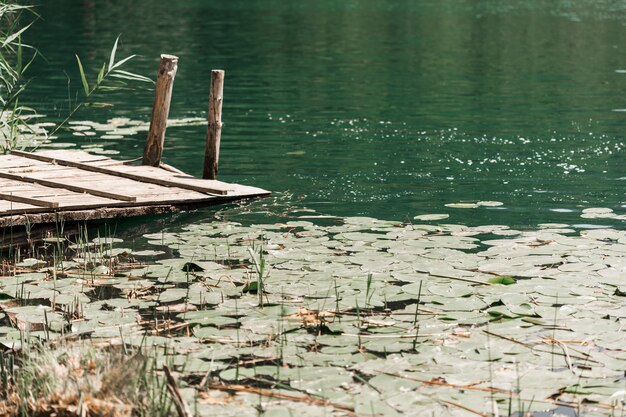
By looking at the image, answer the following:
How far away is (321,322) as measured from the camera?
679cm

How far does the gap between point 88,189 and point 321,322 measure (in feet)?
14.8

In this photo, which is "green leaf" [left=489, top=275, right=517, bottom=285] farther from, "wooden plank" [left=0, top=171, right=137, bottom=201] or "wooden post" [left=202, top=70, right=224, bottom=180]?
"wooden post" [left=202, top=70, right=224, bottom=180]

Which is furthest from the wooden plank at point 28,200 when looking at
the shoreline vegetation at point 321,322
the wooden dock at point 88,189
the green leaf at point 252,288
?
the green leaf at point 252,288

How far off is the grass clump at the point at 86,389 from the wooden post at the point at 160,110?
7046 mm

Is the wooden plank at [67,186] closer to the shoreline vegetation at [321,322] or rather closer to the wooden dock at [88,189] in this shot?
the wooden dock at [88,189]

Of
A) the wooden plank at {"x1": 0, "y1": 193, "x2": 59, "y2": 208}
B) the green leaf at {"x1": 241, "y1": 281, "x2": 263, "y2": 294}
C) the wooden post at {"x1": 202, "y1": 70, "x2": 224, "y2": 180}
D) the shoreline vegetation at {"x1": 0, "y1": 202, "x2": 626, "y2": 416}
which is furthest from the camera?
the wooden post at {"x1": 202, "y1": 70, "x2": 224, "y2": 180}


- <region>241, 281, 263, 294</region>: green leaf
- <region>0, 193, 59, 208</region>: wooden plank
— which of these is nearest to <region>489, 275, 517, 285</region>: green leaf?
<region>241, 281, 263, 294</region>: green leaf

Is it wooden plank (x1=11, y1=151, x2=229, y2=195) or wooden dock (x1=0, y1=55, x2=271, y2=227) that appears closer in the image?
wooden dock (x1=0, y1=55, x2=271, y2=227)

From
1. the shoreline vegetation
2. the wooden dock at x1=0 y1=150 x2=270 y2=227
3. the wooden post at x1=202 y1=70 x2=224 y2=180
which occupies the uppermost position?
the wooden post at x1=202 y1=70 x2=224 y2=180

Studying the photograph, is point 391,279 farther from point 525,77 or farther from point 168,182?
point 525,77

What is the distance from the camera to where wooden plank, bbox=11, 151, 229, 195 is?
36.7ft

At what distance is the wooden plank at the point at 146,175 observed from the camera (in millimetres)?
11172

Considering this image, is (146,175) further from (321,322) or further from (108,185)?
(321,322)

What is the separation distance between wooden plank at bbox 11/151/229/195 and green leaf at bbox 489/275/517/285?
4029 millimetres
